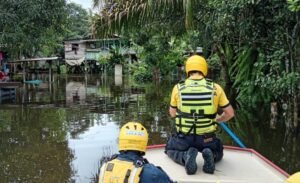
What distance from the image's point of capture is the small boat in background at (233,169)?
15.2ft

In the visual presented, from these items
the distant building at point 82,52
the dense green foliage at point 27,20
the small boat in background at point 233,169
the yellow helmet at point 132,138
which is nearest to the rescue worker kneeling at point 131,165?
Result: the yellow helmet at point 132,138

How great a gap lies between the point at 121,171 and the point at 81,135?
7716mm

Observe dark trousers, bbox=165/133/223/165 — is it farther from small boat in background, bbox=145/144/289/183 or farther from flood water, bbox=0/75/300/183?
flood water, bbox=0/75/300/183

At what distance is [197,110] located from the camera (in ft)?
16.4

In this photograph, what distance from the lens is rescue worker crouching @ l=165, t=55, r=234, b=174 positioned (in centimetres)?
497

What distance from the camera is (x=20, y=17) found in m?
23.1

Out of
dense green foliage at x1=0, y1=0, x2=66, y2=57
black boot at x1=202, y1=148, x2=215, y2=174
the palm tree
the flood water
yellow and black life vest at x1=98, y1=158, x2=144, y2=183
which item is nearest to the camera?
yellow and black life vest at x1=98, y1=158, x2=144, y2=183

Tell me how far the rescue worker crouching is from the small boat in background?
0.52 ft

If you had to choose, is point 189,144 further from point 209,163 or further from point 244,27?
point 244,27

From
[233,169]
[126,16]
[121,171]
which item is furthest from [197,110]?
[126,16]

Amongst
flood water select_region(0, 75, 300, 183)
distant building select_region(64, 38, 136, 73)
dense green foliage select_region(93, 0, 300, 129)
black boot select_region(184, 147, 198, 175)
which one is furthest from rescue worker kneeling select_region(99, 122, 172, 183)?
distant building select_region(64, 38, 136, 73)

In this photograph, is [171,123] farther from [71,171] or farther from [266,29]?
[71,171]

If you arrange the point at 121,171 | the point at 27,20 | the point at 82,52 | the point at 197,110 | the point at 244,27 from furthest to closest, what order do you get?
the point at 82,52 → the point at 27,20 → the point at 244,27 → the point at 197,110 → the point at 121,171

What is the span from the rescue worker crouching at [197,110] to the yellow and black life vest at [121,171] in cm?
171
